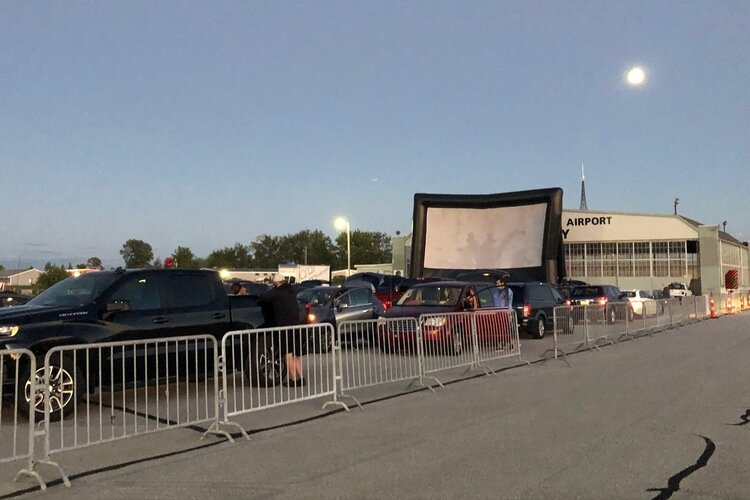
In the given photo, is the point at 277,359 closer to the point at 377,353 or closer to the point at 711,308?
the point at 377,353

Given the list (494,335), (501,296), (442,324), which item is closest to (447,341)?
(442,324)

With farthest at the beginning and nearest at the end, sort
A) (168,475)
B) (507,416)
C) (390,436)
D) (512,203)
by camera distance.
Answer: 1. (512,203)
2. (507,416)
3. (390,436)
4. (168,475)

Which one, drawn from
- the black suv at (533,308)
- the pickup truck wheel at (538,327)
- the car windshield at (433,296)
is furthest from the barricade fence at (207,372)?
the pickup truck wheel at (538,327)

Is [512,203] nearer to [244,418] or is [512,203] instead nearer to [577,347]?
[577,347]

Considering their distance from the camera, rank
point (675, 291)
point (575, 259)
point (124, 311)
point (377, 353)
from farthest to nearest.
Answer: point (575, 259) → point (675, 291) → point (377, 353) → point (124, 311)

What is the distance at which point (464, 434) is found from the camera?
7.64 m

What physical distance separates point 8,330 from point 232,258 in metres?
130

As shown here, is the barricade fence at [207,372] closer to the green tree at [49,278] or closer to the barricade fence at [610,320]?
the barricade fence at [610,320]

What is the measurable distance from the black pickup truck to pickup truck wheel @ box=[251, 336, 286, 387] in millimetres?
972

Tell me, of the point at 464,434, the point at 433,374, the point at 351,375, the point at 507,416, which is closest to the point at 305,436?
the point at 464,434

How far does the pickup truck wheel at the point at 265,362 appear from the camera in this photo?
9234 millimetres

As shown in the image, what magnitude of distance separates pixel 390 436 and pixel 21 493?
11.9 ft

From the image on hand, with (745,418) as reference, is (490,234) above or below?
above

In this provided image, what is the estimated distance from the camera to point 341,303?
59.2ft
